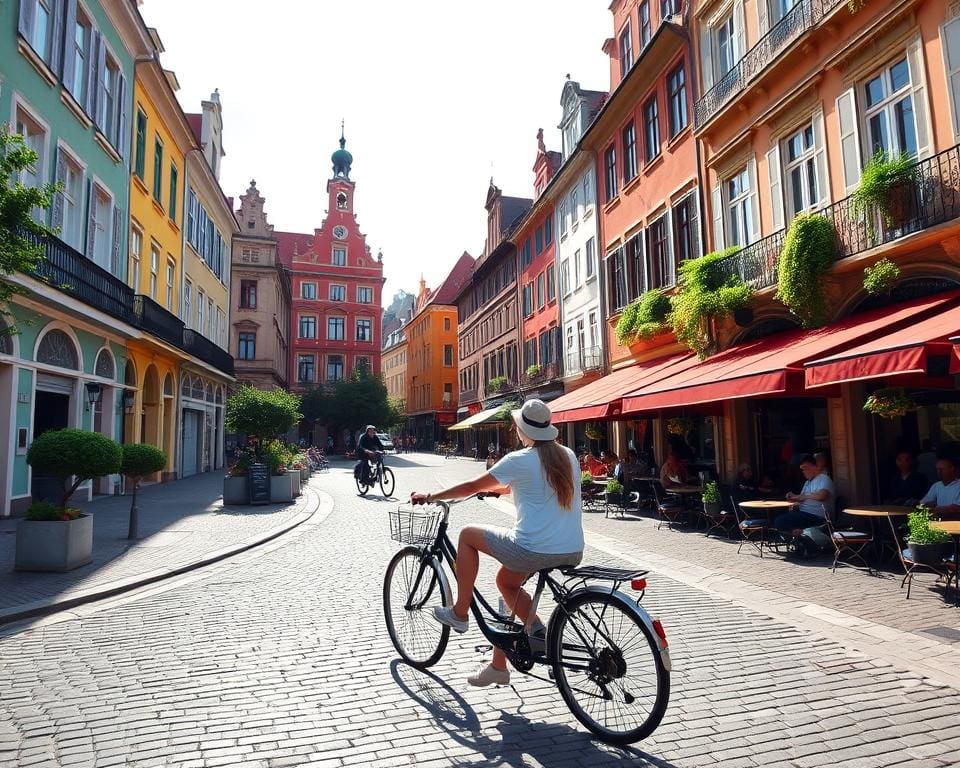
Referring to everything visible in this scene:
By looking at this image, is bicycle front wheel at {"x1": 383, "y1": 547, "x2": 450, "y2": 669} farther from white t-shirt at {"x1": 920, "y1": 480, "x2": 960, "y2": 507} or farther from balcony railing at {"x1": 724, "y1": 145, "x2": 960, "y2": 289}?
balcony railing at {"x1": 724, "y1": 145, "x2": 960, "y2": 289}

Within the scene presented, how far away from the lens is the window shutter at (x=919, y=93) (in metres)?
9.97

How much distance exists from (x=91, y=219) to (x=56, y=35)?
4118mm

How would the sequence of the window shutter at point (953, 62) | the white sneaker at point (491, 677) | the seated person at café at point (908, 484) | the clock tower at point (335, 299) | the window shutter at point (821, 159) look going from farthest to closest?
the clock tower at point (335, 299)
the window shutter at point (821, 159)
the window shutter at point (953, 62)
the seated person at café at point (908, 484)
the white sneaker at point (491, 677)

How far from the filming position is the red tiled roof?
75.9 meters

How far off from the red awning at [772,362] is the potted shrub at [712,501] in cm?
151

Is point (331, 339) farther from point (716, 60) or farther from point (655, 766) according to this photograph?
point (655, 766)

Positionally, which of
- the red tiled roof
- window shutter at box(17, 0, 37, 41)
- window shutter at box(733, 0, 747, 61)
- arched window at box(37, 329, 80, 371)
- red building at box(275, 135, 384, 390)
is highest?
the red tiled roof

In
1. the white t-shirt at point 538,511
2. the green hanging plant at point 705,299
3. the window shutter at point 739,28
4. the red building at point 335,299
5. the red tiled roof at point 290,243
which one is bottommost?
the white t-shirt at point 538,511

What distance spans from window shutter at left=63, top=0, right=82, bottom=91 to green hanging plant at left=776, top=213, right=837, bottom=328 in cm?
1552

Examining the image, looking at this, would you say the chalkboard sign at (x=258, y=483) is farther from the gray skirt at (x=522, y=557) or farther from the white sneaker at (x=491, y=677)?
the gray skirt at (x=522, y=557)

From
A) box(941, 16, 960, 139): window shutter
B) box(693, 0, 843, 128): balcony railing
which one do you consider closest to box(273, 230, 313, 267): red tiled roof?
box(693, 0, 843, 128): balcony railing

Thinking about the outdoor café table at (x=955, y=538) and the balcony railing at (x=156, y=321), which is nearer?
the outdoor café table at (x=955, y=538)

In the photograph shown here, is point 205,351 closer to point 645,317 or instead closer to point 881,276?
point 645,317

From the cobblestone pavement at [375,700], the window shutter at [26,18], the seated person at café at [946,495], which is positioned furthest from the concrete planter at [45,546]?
the window shutter at [26,18]
